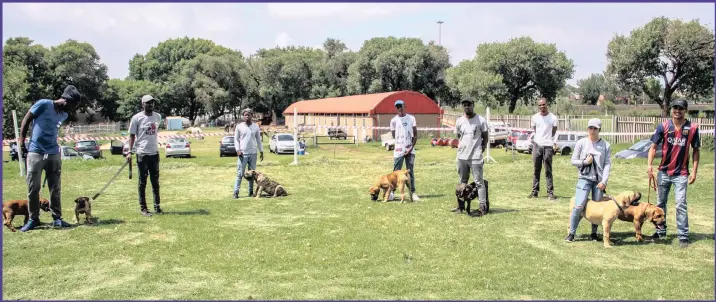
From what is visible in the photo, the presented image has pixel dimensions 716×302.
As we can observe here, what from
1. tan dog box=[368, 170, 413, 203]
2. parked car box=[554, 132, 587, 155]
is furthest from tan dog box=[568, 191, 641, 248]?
parked car box=[554, 132, 587, 155]

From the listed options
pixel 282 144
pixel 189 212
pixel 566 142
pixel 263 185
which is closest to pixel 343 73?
pixel 282 144

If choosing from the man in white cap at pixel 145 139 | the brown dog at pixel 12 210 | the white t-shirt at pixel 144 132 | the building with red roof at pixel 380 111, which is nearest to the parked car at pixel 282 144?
the building with red roof at pixel 380 111

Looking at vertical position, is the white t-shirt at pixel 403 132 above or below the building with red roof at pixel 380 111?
below

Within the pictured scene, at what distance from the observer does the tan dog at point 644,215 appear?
7168 millimetres

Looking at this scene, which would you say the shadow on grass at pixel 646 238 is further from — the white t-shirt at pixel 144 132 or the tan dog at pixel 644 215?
the white t-shirt at pixel 144 132

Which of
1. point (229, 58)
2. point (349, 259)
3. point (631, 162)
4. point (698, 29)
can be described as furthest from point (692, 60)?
point (229, 58)

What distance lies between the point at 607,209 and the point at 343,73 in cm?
6576

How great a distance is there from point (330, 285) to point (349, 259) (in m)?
1.04

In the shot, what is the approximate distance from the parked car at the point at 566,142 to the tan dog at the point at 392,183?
17480mm

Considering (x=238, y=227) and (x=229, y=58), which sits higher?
(x=229, y=58)

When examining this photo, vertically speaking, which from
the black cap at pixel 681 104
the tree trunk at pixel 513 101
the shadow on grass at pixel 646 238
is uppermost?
the tree trunk at pixel 513 101

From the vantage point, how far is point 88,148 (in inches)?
1172

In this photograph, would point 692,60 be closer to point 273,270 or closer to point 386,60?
point 386,60

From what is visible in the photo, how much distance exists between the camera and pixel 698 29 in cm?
3641
